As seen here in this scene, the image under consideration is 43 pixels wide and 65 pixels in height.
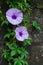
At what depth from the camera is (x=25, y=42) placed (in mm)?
2920

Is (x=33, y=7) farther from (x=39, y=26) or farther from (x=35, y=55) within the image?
(x=35, y=55)

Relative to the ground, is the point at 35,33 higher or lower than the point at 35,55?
higher

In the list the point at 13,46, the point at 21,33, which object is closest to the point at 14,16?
the point at 21,33

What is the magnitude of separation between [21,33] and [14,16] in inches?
7.5

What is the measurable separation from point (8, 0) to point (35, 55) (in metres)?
0.66

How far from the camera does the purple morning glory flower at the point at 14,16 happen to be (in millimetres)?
2855

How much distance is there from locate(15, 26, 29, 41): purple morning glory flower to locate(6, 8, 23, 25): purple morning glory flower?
7cm

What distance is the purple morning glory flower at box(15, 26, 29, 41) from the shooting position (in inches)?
113

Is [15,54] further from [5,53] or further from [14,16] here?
[14,16]

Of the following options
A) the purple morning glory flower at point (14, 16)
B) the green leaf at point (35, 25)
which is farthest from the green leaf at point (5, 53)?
the green leaf at point (35, 25)

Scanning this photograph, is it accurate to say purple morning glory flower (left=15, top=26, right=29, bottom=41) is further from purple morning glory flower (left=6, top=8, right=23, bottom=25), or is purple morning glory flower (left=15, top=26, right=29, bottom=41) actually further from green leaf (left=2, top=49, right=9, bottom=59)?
green leaf (left=2, top=49, right=9, bottom=59)

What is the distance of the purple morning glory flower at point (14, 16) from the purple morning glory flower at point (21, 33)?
75 millimetres

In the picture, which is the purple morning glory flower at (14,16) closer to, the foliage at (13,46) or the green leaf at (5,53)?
the foliage at (13,46)

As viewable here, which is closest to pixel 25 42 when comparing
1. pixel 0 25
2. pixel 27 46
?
pixel 27 46
